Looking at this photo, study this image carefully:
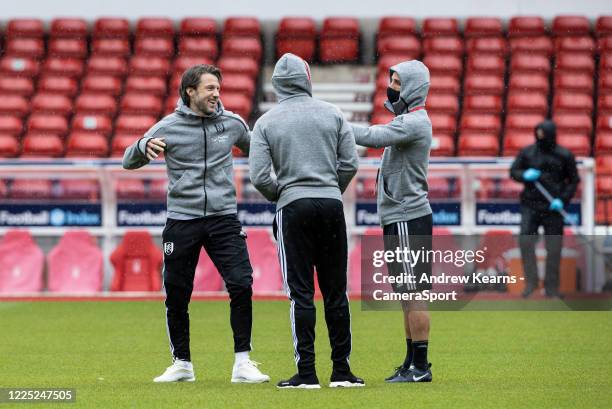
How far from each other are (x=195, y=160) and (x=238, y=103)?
13.6 meters

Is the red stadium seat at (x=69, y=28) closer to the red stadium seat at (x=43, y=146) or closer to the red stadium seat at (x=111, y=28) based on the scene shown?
the red stadium seat at (x=111, y=28)

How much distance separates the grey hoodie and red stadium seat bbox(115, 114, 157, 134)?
13.4 meters

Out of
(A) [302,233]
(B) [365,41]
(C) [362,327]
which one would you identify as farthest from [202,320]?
(B) [365,41]

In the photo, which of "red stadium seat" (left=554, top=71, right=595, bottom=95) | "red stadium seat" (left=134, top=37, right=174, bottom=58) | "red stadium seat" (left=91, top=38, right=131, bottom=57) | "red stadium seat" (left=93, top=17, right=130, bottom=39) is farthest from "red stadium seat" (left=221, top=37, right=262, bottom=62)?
"red stadium seat" (left=554, top=71, right=595, bottom=95)

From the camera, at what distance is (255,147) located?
749 centimetres

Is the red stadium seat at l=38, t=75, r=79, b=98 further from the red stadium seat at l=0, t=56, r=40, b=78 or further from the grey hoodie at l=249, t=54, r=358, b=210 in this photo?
the grey hoodie at l=249, t=54, r=358, b=210

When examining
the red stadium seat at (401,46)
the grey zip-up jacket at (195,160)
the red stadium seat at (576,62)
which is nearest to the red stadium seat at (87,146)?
the red stadium seat at (401,46)

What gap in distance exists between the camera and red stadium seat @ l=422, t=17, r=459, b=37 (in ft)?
76.1

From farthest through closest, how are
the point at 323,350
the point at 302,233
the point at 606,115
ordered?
the point at 606,115
the point at 323,350
the point at 302,233

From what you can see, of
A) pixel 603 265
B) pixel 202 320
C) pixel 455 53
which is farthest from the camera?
pixel 455 53

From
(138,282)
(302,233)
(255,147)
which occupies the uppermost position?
(255,147)

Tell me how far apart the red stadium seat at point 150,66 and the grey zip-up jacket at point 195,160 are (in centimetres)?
1482

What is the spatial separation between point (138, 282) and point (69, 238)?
1.04 meters

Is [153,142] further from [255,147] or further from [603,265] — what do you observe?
[603,265]
